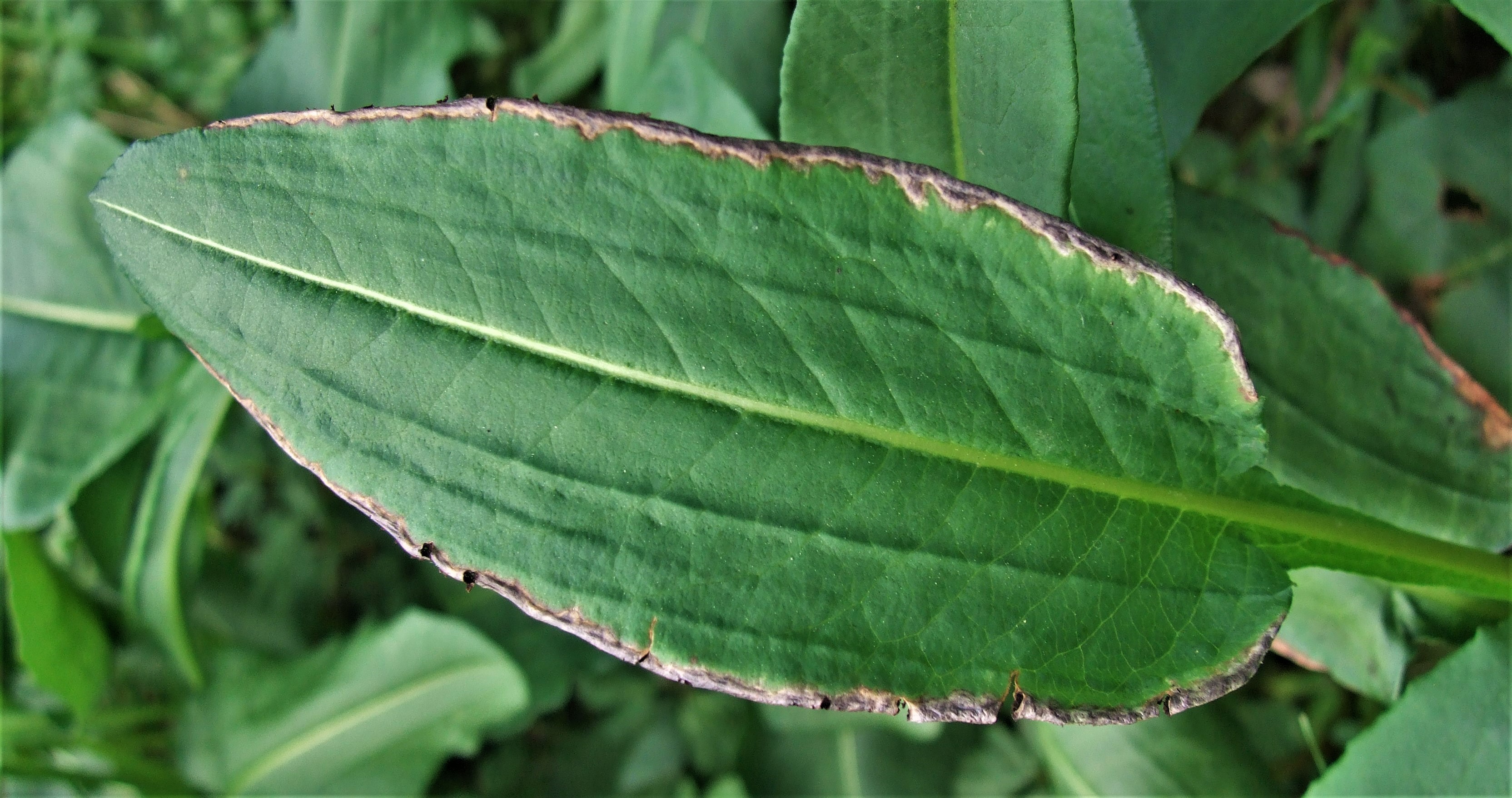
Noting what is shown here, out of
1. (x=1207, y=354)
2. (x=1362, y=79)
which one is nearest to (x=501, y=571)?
(x=1207, y=354)

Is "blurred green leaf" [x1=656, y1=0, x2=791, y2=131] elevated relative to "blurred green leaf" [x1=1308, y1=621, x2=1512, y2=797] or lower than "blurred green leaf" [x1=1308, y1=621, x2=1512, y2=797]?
elevated

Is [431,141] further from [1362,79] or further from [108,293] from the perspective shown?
[1362,79]

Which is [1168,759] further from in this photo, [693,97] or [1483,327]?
[693,97]

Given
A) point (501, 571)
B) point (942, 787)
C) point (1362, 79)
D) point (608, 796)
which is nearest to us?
point (501, 571)

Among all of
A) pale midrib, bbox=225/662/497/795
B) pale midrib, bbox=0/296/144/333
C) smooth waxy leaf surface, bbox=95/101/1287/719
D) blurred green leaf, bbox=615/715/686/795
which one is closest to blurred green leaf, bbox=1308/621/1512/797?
smooth waxy leaf surface, bbox=95/101/1287/719

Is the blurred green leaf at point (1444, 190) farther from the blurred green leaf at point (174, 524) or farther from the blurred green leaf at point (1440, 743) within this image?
the blurred green leaf at point (174, 524)

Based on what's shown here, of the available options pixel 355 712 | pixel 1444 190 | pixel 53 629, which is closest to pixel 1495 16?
pixel 1444 190

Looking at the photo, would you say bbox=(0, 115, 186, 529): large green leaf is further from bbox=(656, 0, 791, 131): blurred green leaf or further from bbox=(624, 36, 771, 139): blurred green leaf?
bbox=(656, 0, 791, 131): blurred green leaf

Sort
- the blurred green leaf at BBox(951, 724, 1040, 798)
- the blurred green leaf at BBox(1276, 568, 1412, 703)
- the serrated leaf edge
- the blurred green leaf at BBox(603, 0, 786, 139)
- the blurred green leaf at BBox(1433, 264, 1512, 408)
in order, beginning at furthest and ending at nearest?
the blurred green leaf at BBox(951, 724, 1040, 798)
the blurred green leaf at BBox(603, 0, 786, 139)
the blurred green leaf at BBox(1433, 264, 1512, 408)
the blurred green leaf at BBox(1276, 568, 1412, 703)
the serrated leaf edge
